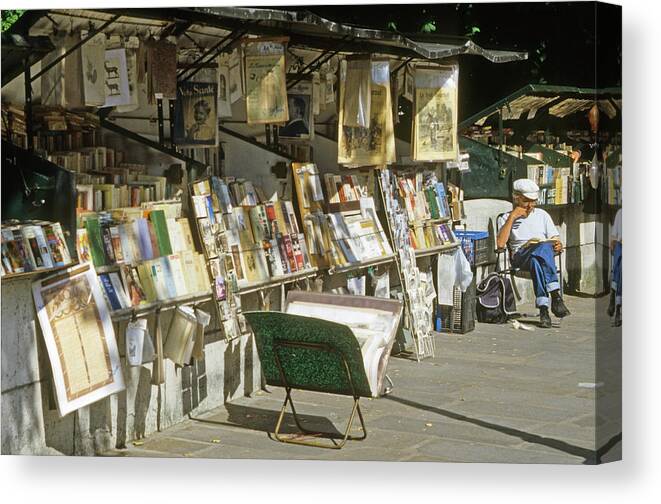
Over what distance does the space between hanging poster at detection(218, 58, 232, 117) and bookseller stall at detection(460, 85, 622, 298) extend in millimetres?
1596

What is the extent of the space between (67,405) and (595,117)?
11.4 feet

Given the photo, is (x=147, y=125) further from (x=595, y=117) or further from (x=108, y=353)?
(x=595, y=117)

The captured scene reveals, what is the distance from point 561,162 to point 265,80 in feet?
6.67

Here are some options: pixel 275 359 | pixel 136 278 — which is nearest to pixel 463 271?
pixel 275 359

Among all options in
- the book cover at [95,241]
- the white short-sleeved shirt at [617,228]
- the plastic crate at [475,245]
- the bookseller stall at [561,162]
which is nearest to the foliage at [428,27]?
the bookseller stall at [561,162]

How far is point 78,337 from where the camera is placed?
25.2ft

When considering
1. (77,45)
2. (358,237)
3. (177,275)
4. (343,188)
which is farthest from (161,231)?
(358,237)

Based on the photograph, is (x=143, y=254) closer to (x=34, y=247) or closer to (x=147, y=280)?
(x=147, y=280)

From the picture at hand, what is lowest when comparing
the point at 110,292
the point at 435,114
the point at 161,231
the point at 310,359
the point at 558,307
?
the point at 310,359

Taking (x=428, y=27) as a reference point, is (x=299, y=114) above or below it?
below

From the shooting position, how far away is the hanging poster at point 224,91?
864 cm

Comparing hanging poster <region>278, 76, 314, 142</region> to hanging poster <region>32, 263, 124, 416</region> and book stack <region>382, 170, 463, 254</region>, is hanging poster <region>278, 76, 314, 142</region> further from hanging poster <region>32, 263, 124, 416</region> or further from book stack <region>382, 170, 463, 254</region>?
hanging poster <region>32, 263, 124, 416</region>

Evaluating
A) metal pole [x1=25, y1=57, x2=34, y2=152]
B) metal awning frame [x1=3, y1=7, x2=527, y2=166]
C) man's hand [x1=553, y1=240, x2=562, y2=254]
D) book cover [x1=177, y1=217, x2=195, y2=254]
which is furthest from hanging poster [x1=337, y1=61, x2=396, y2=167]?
metal pole [x1=25, y1=57, x2=34, y2=152]

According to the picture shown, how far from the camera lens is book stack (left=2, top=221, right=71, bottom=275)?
750 cm
